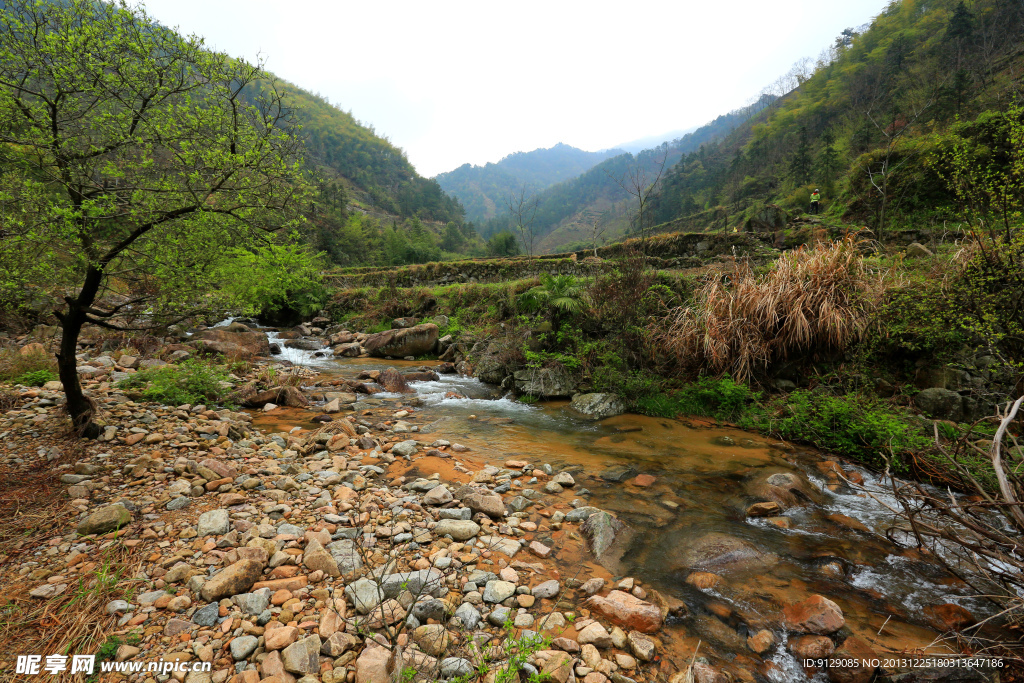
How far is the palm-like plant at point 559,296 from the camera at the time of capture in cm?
831

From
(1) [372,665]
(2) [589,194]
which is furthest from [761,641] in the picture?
(2) [589,194]

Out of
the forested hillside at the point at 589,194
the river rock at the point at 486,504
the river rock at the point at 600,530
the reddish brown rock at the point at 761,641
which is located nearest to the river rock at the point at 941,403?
the reddish brown rock at the point at 761,641

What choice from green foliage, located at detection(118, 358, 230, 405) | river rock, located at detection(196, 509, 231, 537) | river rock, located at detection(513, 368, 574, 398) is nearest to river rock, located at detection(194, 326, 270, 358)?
green foliage, located at detection(118, 358, 230, 405)

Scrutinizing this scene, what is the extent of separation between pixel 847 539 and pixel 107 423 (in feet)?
25.0

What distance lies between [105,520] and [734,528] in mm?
4913

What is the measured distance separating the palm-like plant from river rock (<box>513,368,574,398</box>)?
1572 millimetres

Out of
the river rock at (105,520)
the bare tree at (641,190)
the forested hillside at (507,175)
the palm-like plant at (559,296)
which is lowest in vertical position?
the river rock at (105,520)

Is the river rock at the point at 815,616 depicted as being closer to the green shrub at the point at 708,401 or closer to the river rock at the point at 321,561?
the river rock at the point at 321,561

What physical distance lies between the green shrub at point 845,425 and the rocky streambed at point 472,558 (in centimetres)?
37

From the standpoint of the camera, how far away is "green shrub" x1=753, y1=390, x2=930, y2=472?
4227 mm

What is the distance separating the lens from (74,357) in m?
3.48

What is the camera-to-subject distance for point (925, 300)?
4.88m

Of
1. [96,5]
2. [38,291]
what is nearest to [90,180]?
[38,291]

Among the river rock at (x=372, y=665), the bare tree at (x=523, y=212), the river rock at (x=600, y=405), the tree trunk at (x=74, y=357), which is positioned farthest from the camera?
the bare tree at (x=523, y=212)
